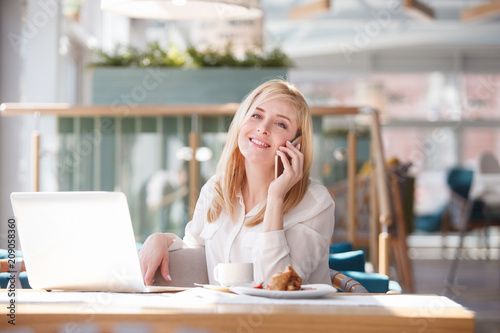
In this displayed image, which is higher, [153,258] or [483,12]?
[483,12]

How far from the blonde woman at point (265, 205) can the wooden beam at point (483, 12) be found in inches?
243

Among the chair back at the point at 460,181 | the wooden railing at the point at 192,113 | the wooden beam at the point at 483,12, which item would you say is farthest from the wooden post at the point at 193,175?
the wooden beam at the point at 483,12

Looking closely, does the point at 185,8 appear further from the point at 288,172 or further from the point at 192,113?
the point at 192,113

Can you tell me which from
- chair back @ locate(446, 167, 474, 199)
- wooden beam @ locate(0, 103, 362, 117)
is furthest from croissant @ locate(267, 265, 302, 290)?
chair back @ locate(446, 167, 474, 199)

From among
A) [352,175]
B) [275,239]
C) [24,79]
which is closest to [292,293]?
[275,239]

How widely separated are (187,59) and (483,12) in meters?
4.20

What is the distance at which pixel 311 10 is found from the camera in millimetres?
7977

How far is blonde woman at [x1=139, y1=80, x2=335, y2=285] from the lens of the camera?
6.43 ft

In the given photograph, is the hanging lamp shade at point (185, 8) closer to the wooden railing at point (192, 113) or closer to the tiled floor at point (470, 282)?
the wooden railing at point (192, 113)

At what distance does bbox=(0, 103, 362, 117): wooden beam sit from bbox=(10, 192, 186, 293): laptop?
2636mm

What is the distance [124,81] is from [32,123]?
2.40ft

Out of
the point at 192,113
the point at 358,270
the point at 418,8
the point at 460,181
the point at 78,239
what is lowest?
the point at 460,181

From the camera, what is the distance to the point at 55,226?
149cm

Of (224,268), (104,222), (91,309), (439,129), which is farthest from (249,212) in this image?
(439,129)
